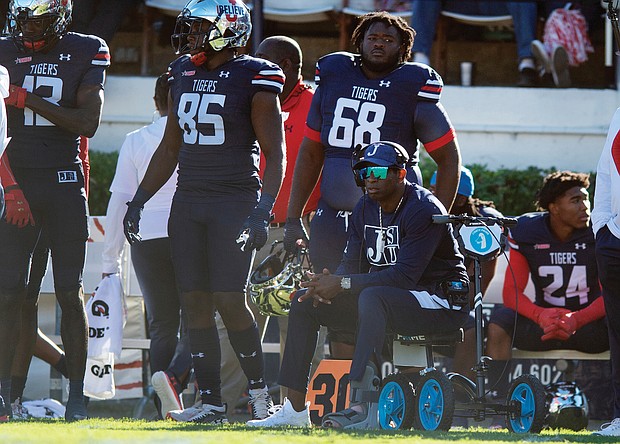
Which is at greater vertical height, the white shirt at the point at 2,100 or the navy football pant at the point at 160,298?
the white shirt at the point at 2,100

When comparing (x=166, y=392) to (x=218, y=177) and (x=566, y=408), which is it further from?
(x=566, y=408)

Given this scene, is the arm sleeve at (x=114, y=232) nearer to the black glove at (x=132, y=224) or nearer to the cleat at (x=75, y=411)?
the black glove at (x=132, y=224)

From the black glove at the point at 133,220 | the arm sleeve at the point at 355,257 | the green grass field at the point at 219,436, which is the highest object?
the black glove at the point at 133,220

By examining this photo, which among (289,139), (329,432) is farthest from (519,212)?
(329,432)

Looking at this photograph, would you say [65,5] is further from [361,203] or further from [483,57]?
[483,57]

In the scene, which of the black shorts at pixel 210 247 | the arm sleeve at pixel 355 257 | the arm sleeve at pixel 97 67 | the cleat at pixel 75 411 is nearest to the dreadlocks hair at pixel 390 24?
the arm sleeve at pixel 355 257

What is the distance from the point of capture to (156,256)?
795 cm

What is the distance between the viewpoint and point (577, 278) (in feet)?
27.5

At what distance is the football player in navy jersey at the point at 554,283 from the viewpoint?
27.1 ft

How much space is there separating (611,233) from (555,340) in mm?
1800

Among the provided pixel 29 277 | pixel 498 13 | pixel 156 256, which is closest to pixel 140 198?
pixel 29 277

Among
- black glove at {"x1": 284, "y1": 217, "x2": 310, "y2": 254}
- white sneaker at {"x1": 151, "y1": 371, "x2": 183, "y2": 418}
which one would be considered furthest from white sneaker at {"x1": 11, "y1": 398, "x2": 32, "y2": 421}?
black glove at {"x1": 284, "y1": 217, "x2": 310, "y2": 254}

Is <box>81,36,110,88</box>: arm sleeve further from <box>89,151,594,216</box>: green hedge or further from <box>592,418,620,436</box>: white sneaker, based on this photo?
<box>89,151,594,216</box>: green hedge

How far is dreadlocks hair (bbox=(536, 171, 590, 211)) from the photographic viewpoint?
27.8 ft
